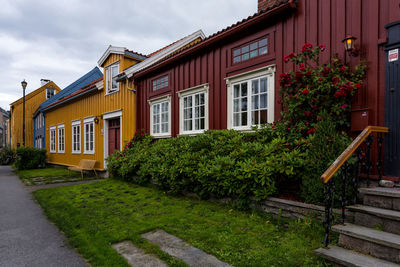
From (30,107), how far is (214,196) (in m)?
29.1

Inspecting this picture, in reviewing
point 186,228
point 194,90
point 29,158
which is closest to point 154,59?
point 194,90

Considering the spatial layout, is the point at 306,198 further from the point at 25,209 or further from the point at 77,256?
the point at 25,209

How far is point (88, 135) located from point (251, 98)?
1103cm

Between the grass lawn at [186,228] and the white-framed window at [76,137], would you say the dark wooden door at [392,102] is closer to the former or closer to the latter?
the grass lawn at [186,228]

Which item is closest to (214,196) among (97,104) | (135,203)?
(135,203)

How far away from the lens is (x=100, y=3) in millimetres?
9852

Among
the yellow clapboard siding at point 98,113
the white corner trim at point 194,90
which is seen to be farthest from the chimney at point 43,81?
the white corner trim at point 194,90

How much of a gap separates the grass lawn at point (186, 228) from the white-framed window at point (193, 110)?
274 cm

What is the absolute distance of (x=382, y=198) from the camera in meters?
3.36

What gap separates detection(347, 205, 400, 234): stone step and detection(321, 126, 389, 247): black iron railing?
169 mm

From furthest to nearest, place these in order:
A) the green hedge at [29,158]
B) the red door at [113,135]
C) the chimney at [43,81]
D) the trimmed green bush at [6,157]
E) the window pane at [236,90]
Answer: the chimney at [43,81] → the trimmed green bush at [6,157] → the green hedge at [29,158] → the red door at [113,135] → the window pane at [236,90]

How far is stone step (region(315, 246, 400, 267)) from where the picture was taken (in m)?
2.52

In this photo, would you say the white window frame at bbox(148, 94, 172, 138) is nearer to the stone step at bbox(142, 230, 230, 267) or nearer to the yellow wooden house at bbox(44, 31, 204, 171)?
the yellow wooden house at bbox(44, 31, 204, 171)

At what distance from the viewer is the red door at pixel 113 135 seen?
40.1ft
